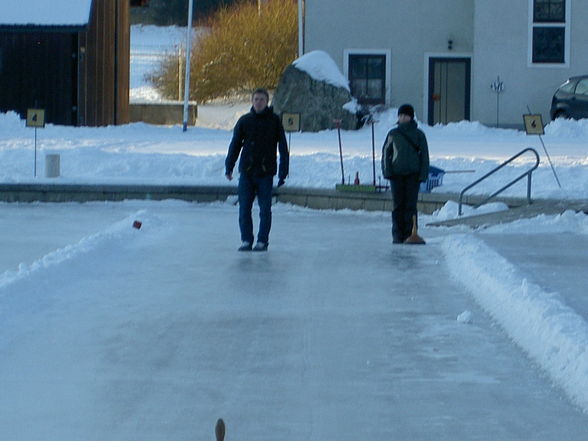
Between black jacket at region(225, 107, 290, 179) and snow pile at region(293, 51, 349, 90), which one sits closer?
black jacket at region(225, 107, 290, 179)

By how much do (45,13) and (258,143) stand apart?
23627 millimetres

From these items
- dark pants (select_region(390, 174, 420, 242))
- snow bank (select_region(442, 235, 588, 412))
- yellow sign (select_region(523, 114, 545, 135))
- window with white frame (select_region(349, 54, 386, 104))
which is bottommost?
snow bank (select_region(442, 235, 588, 412))

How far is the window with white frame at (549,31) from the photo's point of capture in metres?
36.9

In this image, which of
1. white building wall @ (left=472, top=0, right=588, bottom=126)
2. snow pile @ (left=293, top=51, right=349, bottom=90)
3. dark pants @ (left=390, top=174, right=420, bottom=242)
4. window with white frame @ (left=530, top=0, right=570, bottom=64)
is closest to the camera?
dark pants @ (left=390, top=174, right=420, bottom=242)

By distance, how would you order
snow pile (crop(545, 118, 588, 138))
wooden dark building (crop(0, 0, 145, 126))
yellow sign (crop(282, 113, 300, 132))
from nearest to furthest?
yellow sign (crop(282, 113, 300, 132)) → snow pile (crop(545, 118, 588, 138)) → wooden dark building (crop(0, 0, 145, 126))

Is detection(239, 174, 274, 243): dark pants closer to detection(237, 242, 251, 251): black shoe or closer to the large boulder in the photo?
detection(237, 242, 251, 251): black shoe

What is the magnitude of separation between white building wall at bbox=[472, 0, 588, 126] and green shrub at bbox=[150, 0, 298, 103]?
14324 millimetres

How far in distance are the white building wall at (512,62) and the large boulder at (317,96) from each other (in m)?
4.13

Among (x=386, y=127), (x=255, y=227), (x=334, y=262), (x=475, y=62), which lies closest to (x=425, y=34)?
(x=475, y=62)

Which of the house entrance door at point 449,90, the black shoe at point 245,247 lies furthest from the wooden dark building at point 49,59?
the black shoe at point 245,247

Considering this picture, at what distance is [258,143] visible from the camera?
47.2 feet

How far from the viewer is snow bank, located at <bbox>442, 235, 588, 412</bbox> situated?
7742 millimetres

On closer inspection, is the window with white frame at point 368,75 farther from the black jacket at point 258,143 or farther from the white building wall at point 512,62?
the black jacket at point 258,143

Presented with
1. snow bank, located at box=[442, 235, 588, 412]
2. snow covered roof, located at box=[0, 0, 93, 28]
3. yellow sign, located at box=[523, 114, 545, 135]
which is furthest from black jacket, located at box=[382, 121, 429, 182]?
snow covered roof, located at box=[0, 0, 93, 28]
